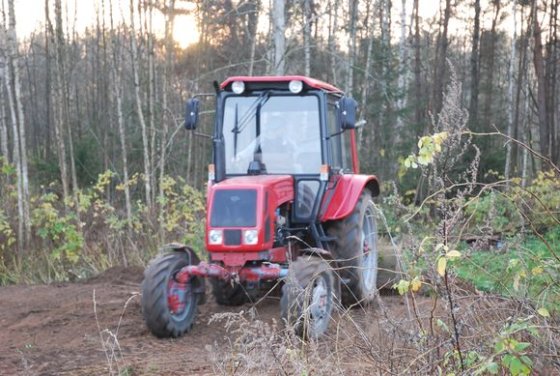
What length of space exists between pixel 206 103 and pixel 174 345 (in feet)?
46.0

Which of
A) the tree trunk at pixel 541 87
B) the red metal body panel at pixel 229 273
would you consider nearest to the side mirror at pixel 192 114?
the red metal body panel at pixel 229 273

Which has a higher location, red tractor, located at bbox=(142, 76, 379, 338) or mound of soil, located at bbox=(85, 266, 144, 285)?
red tractor, located at bbox=(142, 76, 379, 338)

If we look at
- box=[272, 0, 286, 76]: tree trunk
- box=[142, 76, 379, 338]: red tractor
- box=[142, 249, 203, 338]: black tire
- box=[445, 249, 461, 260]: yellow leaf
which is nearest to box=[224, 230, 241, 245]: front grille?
box=[142, 76, 379, 338]: red tractor

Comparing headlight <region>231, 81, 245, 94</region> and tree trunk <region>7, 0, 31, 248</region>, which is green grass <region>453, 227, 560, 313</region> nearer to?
headlight <region>231, 81, 245, 94</region>

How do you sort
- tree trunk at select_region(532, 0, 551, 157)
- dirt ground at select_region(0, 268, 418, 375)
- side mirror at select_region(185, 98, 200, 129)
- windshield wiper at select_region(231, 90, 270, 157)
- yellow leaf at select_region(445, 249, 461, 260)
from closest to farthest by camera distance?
→ yellow leaf at select_region(445, 249, 461, 260)
dirt ground at select_region(0, 268, 418, 375)
side mirror at select_region(185, 98, 200, 129)
windshield wiper at select_region(231, 90, 270, 157)
tree trunk at select_region(532, 0, 551, 157)

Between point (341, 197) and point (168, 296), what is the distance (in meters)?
1.92

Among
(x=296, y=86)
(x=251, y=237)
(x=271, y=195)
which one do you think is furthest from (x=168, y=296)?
(x=296, y=86)

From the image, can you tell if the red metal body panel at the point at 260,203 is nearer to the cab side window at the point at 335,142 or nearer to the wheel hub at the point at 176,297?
the wheel hub at the point at 176,297

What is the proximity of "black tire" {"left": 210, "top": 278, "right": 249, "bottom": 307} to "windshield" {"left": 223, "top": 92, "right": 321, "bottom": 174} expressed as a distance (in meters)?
1.21

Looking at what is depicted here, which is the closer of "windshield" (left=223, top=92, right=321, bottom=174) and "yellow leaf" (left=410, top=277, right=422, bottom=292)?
"yellow leaf" (left=410, top=277, right=422, bottom=292)

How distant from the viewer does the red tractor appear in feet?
18.6

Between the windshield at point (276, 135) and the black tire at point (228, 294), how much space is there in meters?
1.21

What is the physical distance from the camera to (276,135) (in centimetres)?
636

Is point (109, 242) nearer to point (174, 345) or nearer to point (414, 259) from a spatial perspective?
point (174, 345)
